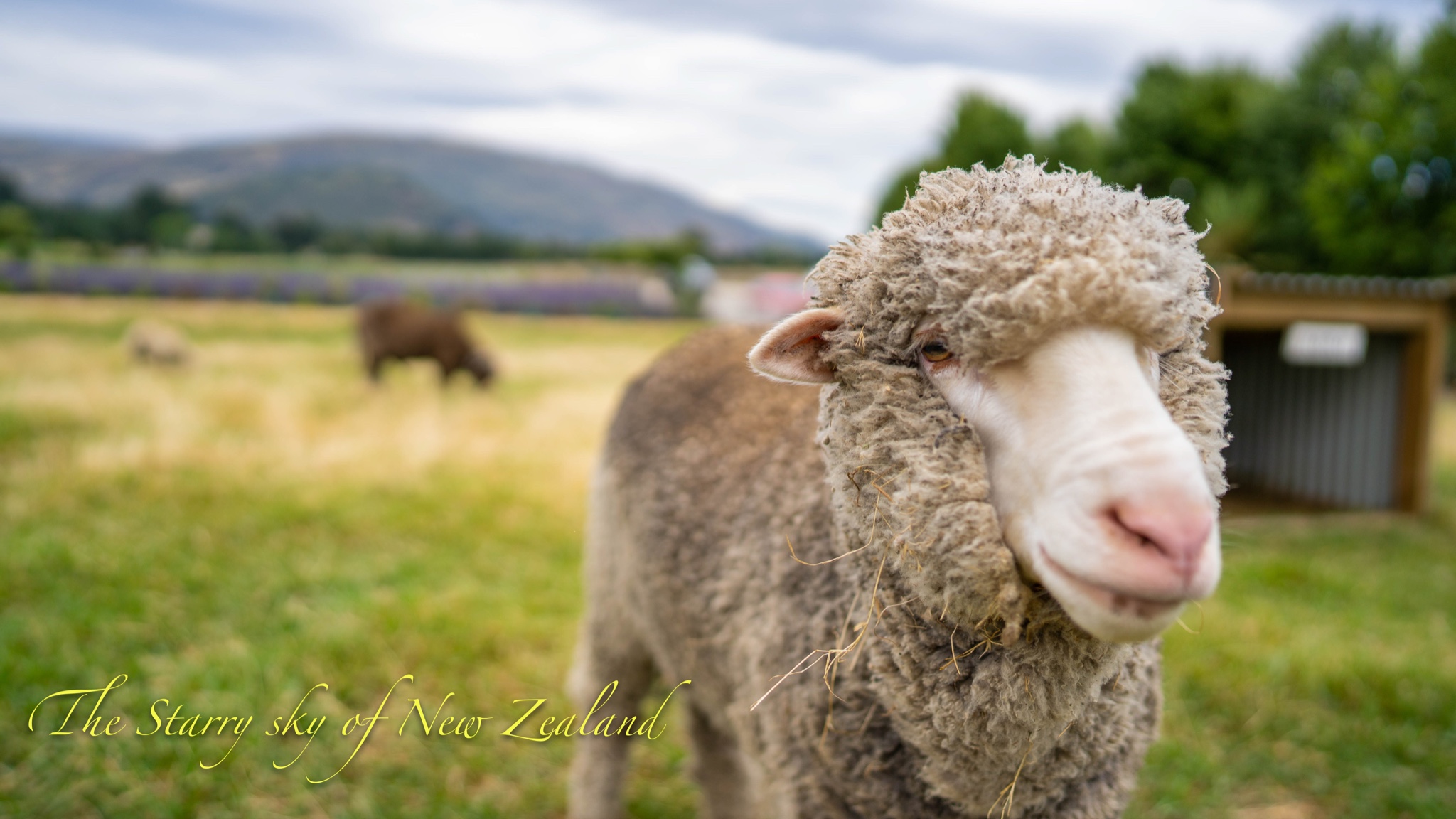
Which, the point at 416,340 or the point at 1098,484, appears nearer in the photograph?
the point at 1098,484

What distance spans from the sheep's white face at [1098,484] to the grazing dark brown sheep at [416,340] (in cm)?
1160

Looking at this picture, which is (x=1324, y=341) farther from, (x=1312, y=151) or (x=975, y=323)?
(x=1312, y=151)

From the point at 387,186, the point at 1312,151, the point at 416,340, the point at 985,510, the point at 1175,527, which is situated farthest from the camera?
the point at 387,186

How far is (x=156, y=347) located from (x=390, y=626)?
31.3 ft

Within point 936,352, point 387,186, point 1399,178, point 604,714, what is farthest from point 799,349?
point 387,186

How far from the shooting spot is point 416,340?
39.3 feet

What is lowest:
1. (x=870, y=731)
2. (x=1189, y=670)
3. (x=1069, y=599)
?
(x=1189, y=670)

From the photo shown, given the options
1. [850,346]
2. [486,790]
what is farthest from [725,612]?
[486,790]

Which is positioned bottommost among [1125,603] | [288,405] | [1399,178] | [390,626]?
[390,626]

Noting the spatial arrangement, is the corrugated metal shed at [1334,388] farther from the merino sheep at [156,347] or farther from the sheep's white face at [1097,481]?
the merino sheep at [156,347]

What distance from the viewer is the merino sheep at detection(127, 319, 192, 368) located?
36.7ft

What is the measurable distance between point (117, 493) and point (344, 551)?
2025 mm

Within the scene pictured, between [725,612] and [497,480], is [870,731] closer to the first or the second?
[725,612]

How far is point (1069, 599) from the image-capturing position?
3.67ft
